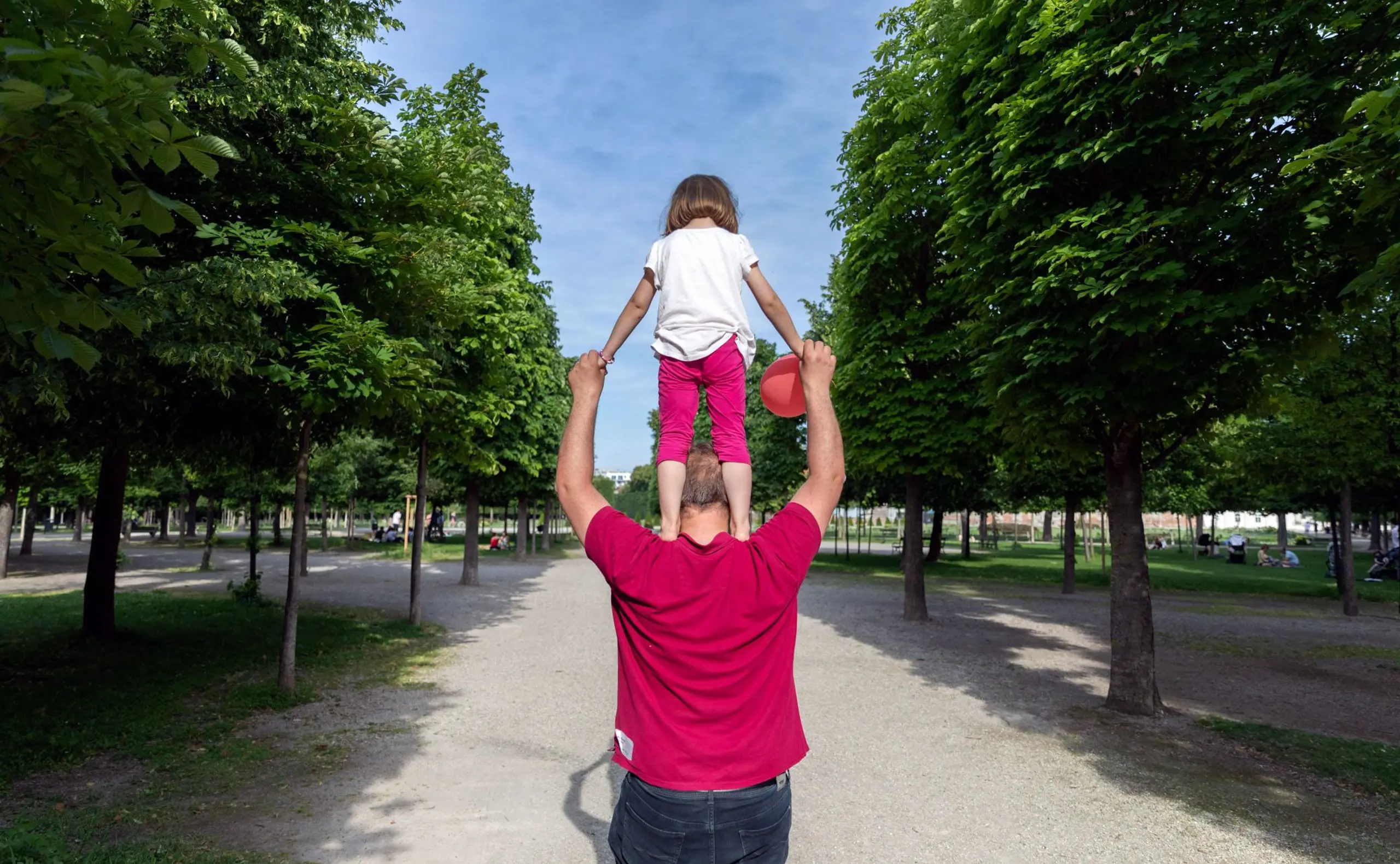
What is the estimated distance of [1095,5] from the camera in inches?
324

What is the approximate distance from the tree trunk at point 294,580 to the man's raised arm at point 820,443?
918 cm

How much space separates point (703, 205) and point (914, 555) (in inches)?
646

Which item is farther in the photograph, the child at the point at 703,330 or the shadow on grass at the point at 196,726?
the shadow on grass at the point at 196,726

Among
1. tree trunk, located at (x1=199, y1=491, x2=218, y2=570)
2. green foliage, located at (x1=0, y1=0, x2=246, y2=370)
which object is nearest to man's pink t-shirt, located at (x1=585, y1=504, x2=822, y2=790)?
green foliage, located at (x1=0, y1=0, x2=246, y2=370)

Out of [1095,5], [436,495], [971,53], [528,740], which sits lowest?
[528,740]

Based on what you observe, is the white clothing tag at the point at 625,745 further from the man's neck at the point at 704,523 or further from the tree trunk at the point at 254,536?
the tree trunk at the point at 254,536

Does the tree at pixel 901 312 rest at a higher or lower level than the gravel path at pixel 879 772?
higher

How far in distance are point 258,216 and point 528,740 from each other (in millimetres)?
6744

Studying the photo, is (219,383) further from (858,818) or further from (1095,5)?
(1095,5)

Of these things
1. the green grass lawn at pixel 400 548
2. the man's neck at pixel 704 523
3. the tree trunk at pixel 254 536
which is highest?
the man's neck at pixel 704 523

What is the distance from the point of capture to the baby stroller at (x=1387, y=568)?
3172 centimetres

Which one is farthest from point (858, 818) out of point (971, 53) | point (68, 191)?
point (971, 53)

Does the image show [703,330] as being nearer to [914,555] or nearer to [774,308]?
[774,308]

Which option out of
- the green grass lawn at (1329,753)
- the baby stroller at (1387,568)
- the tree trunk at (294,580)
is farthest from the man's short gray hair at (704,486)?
the baby stroller at (1387,568)
